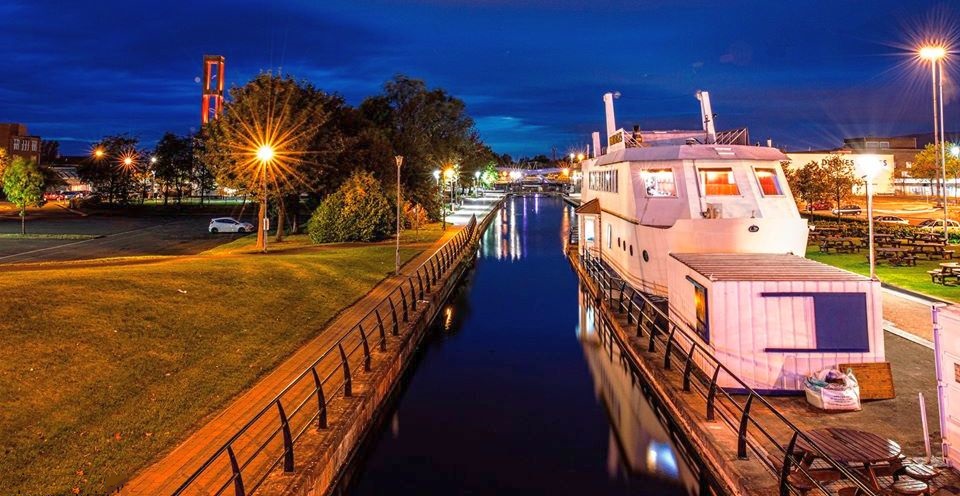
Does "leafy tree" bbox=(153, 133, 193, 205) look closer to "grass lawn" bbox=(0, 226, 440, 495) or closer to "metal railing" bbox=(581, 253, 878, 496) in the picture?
"grass lawn" bbox=(0, 226, 440, 495)

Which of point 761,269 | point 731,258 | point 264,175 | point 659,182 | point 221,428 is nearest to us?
point 221,428

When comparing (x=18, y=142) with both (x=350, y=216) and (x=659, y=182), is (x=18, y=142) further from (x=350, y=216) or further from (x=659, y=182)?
(x=659, y=182)

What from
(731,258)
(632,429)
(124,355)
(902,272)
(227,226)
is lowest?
(632,429)

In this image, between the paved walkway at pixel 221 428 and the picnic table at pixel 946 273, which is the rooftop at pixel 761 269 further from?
the picnic table at pixel 946 273

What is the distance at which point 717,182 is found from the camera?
60.1 ft

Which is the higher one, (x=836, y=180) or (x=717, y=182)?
(x=836, y=180)

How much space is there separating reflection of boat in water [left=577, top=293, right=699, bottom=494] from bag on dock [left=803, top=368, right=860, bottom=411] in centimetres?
234

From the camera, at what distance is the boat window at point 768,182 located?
17688 millimetres

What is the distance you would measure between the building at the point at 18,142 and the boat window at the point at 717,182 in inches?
5110

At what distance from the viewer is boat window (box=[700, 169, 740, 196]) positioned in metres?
18.0

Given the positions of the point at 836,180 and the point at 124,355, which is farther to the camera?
the point at 836,180

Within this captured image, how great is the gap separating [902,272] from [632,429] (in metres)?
16.8

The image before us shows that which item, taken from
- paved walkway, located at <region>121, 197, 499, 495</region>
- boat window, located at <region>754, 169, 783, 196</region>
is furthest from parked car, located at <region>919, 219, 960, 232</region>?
paved walkway, located at <region>121, 197, 499, 495</region>

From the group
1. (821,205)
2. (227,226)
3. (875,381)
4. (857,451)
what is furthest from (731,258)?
(821,205)
